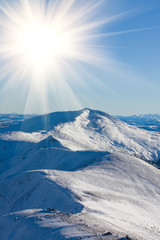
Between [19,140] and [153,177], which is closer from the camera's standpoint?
[153,177]

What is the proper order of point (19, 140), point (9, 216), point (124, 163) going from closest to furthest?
point (9, 216)
point (124, 163)
point (19, 140)

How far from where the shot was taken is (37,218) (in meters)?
20.5

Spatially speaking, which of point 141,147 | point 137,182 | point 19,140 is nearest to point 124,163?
point 137,182

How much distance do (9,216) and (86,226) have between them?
33.3 feet

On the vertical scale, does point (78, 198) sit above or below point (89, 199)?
above

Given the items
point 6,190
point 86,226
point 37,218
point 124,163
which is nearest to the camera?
point 86,226

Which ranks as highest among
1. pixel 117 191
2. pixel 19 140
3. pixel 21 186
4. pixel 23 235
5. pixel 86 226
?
pixel 86 226

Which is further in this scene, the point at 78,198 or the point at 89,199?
the point at 89,199

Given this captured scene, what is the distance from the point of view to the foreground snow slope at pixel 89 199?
19078mm

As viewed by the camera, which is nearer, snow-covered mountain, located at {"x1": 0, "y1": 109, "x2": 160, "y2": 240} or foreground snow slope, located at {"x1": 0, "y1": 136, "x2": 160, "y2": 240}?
snow-covered mountain, located at {"x1": 0, "y1": 109, "x2": 160, "y2": 240}

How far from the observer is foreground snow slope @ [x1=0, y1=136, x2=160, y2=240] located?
19078mm

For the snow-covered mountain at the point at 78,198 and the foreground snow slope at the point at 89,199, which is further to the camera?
the foreground snow slope at the point at 89,199

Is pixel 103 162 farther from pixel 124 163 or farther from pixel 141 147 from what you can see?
pixel 141 147

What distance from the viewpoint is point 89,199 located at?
32.8 m
